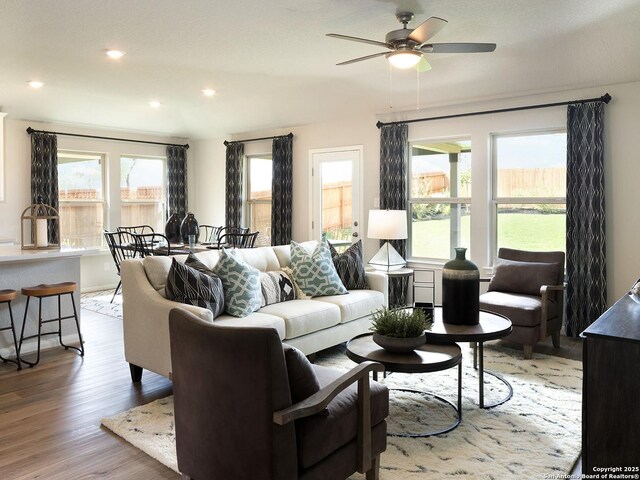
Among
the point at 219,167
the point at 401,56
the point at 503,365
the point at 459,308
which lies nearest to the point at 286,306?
the point at 459,308

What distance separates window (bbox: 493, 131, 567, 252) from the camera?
5352 mm

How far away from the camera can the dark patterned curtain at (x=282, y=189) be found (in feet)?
24.4

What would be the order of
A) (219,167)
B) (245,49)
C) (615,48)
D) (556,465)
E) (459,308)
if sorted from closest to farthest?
(556,465) → (459,308) → (615,48) → (245,49) → (219,167)

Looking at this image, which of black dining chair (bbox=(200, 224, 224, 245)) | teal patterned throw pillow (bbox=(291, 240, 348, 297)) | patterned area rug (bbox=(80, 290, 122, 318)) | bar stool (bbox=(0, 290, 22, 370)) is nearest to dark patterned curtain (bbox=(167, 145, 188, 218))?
black dining chair (bbox=(200, 224, 224, 245))

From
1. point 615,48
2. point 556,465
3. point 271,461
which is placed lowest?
point 556,465

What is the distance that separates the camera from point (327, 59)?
513cm

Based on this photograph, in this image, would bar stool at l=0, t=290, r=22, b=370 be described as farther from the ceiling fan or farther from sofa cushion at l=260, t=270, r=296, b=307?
the ceiling fan

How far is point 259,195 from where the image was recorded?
26.8 feet

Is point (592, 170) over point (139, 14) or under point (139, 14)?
under

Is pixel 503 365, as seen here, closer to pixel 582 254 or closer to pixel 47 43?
A: pixel 582 254

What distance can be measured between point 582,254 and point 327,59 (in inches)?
126

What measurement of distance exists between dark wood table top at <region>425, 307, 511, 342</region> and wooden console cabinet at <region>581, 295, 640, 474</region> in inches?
39.6

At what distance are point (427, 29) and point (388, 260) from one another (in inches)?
110

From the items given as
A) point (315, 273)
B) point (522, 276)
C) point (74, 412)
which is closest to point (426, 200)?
point (522, 276)
